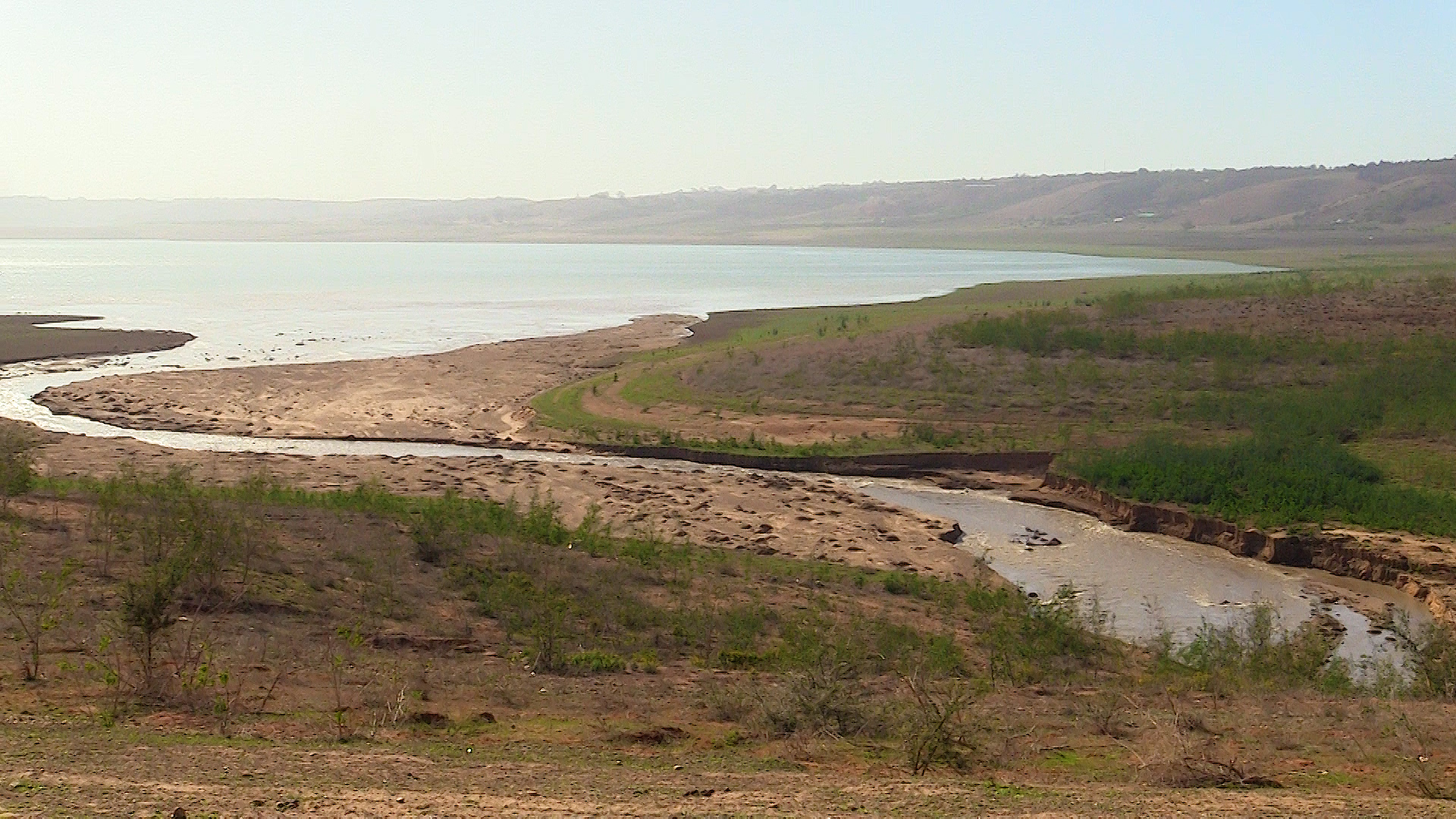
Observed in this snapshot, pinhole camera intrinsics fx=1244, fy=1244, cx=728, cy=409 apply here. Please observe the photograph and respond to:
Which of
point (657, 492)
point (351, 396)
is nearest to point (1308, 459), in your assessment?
point (657, 492)

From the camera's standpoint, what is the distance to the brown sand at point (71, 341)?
158ft

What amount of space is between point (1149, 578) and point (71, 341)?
4545 cm

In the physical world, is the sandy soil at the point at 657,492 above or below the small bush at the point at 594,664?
below

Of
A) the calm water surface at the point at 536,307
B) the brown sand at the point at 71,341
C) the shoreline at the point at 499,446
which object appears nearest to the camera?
the calm water surface at the point at 536,307

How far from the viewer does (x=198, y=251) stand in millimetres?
189000

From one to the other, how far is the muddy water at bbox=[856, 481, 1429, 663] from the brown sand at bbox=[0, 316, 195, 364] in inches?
1449

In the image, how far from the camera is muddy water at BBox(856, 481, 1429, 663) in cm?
1975

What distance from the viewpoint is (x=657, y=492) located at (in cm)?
2717

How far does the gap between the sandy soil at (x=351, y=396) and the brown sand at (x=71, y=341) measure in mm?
8173

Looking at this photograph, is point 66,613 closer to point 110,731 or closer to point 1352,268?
point 110,731

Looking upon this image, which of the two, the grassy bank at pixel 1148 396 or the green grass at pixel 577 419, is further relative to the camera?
the green grass at pixel 577 419

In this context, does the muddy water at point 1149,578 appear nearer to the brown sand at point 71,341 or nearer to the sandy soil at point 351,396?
the sandy soil at point 351,396

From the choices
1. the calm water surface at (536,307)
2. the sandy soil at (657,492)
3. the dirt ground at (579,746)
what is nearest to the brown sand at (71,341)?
the calm water surface at (536,307)

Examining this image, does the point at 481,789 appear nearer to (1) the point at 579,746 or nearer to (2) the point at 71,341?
(1) the point at 579,746
